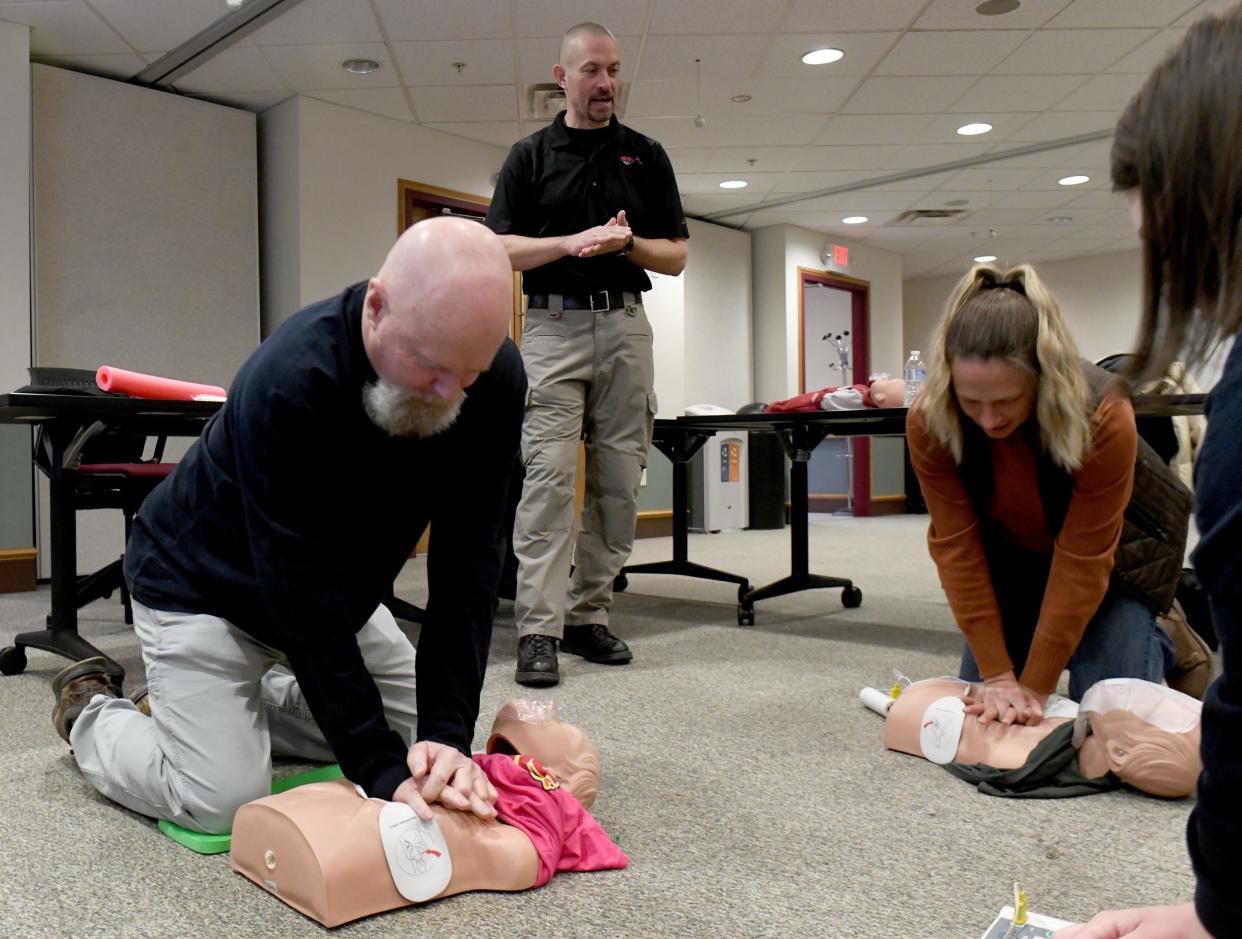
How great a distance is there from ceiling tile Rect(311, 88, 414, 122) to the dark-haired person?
15.5 ft

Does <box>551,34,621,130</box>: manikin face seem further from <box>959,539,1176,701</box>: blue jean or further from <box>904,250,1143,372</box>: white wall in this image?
<box>904,250,1143,372</box>: white wall

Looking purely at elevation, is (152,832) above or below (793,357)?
below

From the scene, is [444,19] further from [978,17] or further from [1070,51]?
[1070,51]

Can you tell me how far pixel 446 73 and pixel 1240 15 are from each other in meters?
4.51

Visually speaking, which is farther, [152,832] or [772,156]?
[772,156]

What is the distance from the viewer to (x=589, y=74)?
2.28m

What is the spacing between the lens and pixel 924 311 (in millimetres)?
10000

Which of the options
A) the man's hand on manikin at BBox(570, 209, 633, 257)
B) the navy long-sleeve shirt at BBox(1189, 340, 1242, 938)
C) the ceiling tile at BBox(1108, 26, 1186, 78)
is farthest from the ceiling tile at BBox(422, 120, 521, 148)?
the navy long-sleeve shirt at BBox(1189, 340, 1242, 938)

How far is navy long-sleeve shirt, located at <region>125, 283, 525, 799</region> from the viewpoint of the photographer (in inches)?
42.6

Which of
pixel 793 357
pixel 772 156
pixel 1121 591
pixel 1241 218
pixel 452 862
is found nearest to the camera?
pixel 1241 218

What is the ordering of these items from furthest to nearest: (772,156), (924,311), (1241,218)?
(924,311) → (772,156) → (1241,218)

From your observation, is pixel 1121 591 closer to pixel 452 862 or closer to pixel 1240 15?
pixel 452 862

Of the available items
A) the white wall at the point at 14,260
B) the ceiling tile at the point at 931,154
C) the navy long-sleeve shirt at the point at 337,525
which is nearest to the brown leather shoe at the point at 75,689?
the navy long-sleeve shirt at the point at 337,525

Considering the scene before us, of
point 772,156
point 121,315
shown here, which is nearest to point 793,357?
point 772,156
